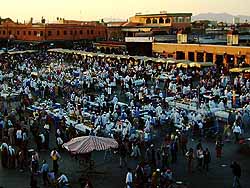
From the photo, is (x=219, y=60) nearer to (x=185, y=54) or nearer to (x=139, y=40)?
(x=185, y=54)

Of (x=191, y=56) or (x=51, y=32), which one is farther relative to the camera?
(x=51, y=32)

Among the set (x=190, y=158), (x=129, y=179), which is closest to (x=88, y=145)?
(x=129, y=179)

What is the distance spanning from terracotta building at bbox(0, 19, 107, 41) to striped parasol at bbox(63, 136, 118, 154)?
5767 cm

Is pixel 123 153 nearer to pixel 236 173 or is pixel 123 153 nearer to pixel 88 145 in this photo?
pixel 88 145

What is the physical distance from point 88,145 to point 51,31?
58.6m

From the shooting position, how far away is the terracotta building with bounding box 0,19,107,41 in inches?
2798

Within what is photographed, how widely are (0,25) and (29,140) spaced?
203 ft

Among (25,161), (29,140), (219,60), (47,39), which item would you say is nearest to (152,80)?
(219,60)

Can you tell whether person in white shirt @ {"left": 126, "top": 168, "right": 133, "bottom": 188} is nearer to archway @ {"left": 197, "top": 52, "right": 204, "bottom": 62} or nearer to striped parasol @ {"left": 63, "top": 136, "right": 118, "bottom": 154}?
striped parasol @ {"left": 63, "top": 136, "right": 118, "bottom": 154}

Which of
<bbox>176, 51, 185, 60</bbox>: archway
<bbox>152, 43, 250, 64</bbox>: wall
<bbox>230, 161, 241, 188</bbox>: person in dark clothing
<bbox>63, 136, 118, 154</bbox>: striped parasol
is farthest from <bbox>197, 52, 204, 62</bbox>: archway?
<bbox>230, 161, 241, 188</bbox>: person in dark clothing

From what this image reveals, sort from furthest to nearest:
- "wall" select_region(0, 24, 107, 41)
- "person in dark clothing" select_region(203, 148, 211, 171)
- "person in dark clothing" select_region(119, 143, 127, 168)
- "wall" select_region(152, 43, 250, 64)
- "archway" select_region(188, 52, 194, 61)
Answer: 1. "wall" select_region(0, 24, 107, 41)
2. "archway" select_region(188, 52, 194, 61)
3. "wall" select_region(152, 43, 250, 64)
4. "person in dark clothing" select_region(119, 143, 127, 168)
5. "person in dark clothing" select_region(203, 148, 211, 171)

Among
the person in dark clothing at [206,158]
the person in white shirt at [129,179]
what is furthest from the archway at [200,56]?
the person in white shirt at [129,179]

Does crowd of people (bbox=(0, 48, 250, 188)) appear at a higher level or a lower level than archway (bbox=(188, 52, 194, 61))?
lower

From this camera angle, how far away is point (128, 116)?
837 inches
